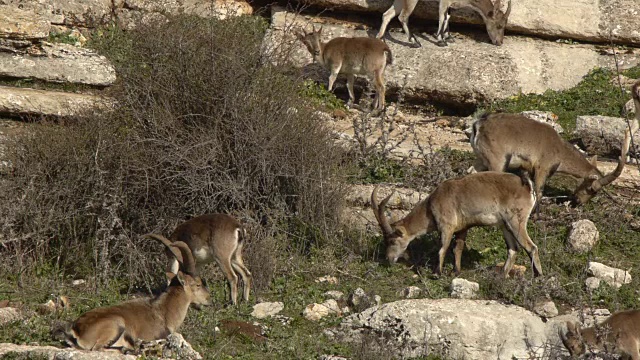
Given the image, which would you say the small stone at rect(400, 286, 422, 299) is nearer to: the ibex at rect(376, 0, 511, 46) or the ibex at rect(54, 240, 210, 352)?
the ibex at rect(54, 240, 210, 352)

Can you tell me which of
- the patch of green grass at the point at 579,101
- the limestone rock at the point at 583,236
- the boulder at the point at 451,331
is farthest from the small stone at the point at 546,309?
the patch of green grass at the point at 579,101

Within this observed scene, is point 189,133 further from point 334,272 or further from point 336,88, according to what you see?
point 336,88

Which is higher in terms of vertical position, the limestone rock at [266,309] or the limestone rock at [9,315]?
the limestone rock at [9,315]

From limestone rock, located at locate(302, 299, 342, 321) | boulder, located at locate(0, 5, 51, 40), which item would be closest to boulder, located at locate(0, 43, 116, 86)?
boulder, located at locate(0, 5, 51, 40)

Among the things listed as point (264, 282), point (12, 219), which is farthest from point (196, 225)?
point (12, 219)

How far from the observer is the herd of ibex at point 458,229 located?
11.6 m

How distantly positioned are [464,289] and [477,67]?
776 centimetres

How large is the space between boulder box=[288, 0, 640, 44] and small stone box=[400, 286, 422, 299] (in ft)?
27.6

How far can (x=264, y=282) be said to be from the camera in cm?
1398

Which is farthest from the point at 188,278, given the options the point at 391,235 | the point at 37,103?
the point at 37,103

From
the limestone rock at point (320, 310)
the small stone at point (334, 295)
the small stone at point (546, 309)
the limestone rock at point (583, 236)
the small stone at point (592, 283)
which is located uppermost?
the small stone at point (546, 309)

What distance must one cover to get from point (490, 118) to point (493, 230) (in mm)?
1538

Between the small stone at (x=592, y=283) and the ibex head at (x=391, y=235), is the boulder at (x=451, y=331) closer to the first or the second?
the small stone at (x=592, y=283)

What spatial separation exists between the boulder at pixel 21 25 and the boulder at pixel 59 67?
31 cm
